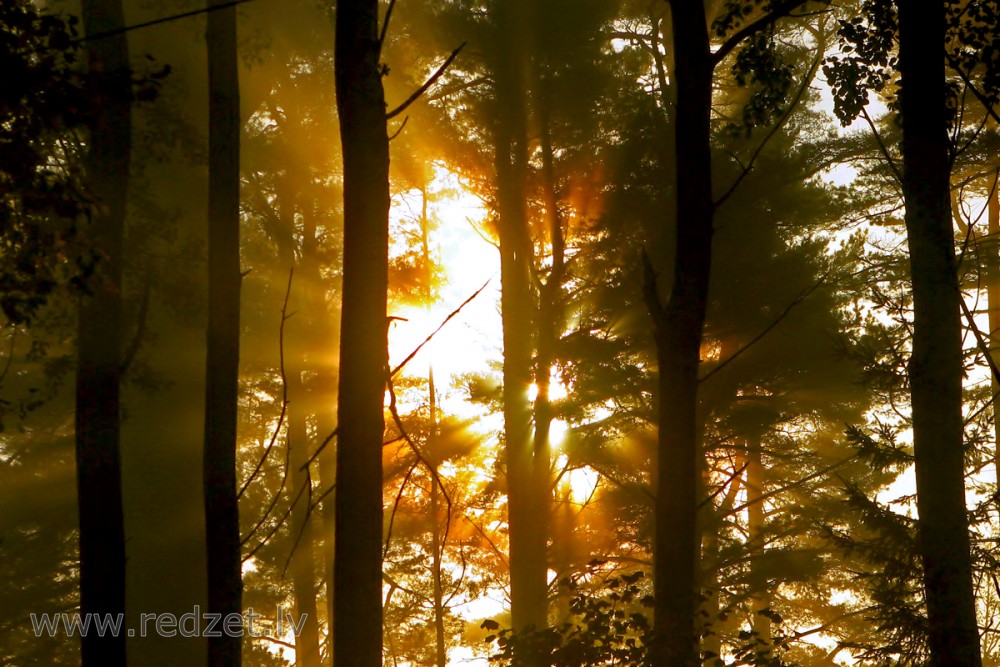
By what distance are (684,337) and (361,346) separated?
2.25m

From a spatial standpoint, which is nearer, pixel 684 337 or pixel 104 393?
pixel 684 337

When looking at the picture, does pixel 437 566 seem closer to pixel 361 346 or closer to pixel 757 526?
pixel 757 526

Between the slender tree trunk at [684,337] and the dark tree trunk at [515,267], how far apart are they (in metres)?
8.53

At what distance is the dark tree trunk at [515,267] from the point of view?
14625 mm

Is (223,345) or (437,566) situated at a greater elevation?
(223,345)

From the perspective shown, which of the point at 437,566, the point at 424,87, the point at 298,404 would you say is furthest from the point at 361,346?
the point at 437,566

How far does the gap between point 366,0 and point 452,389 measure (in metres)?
12.8

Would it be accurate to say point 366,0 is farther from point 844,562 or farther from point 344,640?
point 844,562

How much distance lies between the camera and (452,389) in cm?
1756

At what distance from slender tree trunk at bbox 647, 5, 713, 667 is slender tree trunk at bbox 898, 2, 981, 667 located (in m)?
1.69

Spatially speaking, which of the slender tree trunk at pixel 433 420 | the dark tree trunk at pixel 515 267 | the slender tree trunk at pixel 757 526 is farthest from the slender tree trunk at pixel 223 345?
the slender tree trunk at pixel 433 420

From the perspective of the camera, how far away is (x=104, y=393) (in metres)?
7.81

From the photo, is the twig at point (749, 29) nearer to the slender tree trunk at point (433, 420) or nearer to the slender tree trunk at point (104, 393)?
the slender tree trunk at point (104, 393)

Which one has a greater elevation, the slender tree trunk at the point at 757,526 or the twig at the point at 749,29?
the twig at the point at 749,29
